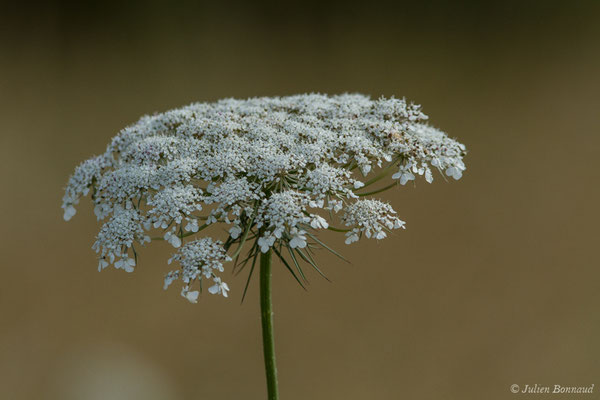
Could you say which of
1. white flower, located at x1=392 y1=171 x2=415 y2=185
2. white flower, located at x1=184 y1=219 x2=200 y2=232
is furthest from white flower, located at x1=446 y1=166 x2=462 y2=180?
white flower, located at x1=184 y1=219 x2=200 y2=232

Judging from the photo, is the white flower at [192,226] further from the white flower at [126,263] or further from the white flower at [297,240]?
the white flower at [297,240]

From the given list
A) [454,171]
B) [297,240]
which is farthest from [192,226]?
[454,171]

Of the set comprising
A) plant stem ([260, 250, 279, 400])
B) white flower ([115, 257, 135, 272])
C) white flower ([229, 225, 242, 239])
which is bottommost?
plant stem ([260, 250, 279, 400])

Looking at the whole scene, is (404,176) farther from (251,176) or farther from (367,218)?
(251,176)

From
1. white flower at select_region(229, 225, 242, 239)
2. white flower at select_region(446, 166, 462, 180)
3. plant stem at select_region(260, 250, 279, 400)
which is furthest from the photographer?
white flower at select_region(446, 166, 462, 180)

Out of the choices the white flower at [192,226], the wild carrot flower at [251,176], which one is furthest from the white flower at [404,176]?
the white flower at [192,226]

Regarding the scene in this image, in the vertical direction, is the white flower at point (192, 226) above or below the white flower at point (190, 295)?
above

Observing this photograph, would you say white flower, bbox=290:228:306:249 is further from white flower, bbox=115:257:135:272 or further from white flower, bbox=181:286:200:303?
white flower, bbox=115:257:135:272

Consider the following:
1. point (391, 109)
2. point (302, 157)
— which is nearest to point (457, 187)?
point (391, 109)
